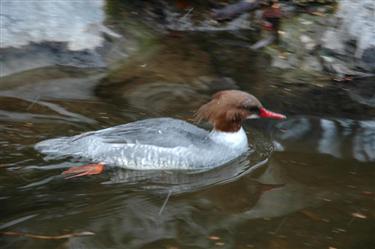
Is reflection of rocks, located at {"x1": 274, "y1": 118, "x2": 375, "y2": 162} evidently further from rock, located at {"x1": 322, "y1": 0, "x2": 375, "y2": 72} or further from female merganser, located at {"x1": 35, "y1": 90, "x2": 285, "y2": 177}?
rock, located at {"x1": 322, "y1": 0, "x2": 375, "y2": 72}

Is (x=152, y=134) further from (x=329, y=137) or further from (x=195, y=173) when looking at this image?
(x=329, y=137)

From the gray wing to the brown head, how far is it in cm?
28

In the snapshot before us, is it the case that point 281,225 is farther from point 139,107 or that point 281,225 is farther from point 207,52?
point 207,52

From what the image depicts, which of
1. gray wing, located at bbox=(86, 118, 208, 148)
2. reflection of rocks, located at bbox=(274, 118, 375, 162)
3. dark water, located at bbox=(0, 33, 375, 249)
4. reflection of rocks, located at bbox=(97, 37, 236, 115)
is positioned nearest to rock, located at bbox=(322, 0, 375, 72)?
dark water, located at bbox=(0, 33, 375, 249)

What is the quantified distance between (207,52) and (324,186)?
3077mm

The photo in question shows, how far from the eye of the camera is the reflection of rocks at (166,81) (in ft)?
21.9

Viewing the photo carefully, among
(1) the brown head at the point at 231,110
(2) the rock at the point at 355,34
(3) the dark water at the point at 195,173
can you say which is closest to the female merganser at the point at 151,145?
(1) the brown head at the point at 231,110

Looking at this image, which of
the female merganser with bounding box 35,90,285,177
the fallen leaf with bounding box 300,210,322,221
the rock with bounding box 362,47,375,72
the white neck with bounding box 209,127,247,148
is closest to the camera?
the fallen leaf with bounding box 300,210,322,221

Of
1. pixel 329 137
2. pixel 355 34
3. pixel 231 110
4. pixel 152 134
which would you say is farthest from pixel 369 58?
pixel 152 134

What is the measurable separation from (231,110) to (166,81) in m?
1.48

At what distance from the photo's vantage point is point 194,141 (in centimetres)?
571

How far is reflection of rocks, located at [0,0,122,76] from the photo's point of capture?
23.8ft

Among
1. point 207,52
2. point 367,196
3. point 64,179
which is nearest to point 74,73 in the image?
point 207,52

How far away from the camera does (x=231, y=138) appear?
5.82 m
